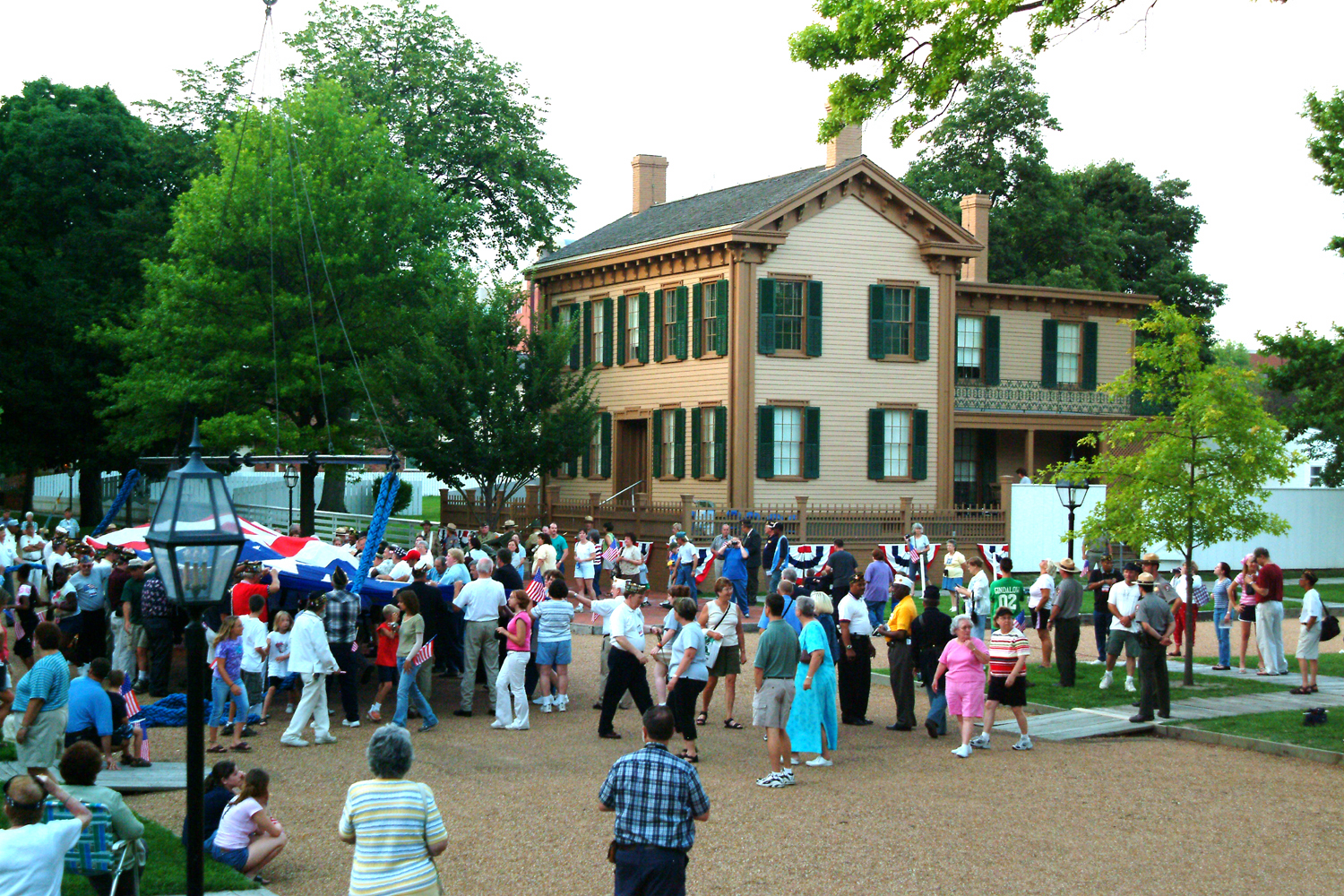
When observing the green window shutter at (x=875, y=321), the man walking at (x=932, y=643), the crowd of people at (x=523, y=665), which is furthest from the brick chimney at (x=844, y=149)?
the man walking at (x=932, y=643)

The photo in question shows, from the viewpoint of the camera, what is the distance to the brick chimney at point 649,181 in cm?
4172

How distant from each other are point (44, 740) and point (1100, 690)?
13050 millimetres

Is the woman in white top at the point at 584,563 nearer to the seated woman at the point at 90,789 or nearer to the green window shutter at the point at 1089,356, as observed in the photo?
the green window shutter at the point at 1089,356

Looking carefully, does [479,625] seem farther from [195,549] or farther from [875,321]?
[875,321]

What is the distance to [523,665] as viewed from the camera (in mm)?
14953

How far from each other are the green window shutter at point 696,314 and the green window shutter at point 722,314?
22.2 inches

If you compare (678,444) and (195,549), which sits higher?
(678,444)

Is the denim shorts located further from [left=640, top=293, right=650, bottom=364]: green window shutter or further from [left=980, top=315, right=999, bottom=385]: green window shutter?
[left=980, top=315, right=999, bottom=385]: green window shutter

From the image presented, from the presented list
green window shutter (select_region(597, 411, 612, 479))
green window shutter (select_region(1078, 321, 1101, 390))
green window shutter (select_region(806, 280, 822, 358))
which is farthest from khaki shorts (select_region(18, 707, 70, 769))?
green window shutter (select_region(1078, 321, 1101, 390))

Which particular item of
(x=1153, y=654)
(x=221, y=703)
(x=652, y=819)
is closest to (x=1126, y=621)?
(x=1153, y=654)

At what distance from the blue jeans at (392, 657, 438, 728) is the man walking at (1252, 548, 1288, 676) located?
11.7 metres

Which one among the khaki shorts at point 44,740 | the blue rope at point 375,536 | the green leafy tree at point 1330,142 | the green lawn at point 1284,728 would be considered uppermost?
the green leafy tree at point 1330,142

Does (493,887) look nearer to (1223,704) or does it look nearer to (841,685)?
(841,685)

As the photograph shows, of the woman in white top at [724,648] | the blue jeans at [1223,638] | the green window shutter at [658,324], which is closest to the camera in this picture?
the woman in white top at [724,648]
